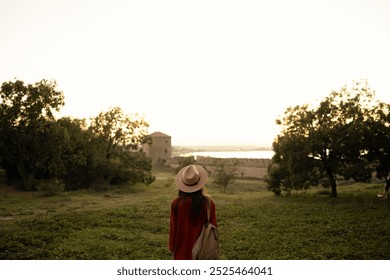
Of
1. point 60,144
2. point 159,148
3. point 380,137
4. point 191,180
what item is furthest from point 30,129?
point 159,148

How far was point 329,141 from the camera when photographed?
68.9ft

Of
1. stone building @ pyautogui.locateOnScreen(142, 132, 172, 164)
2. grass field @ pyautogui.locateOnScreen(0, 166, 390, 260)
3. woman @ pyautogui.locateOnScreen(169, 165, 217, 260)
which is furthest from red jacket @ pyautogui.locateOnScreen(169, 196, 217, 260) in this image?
stone building @ pyautogui.locateOnScreen(142, 132, 172, 164)

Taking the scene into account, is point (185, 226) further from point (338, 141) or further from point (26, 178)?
point (26, 178)

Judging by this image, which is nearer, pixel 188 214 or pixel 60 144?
pixel 188 214

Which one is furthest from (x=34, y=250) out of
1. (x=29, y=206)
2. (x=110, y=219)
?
(x=29, y=206)

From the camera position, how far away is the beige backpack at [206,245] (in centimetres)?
472

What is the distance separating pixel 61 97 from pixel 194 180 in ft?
76.5

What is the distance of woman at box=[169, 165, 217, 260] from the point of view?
4.83m

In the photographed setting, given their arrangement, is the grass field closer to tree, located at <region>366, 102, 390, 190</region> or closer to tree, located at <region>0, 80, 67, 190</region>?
tree, located at <region>366, 102, 390, 190</region>

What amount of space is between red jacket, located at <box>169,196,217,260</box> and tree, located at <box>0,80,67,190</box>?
21842 mm

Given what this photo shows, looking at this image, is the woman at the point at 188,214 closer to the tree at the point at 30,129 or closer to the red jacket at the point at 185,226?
the red jacket at the point at 185,226

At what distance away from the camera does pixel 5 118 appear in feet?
76.8

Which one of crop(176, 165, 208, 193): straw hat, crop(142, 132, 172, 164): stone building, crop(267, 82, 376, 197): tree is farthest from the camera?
crop(142, 132, 172, 164): stone building

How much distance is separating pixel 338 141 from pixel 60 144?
66.9ft
